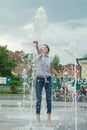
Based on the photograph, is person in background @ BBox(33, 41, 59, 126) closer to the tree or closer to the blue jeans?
the blue jeans

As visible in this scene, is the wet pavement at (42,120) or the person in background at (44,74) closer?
the wet pavement at (42,120)

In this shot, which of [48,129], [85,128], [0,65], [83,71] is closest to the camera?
[48,129]

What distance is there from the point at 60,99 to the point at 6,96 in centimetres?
461

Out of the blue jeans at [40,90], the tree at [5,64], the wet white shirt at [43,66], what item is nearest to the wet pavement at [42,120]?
the blue jeans at [40,90]

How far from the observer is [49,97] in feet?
31.9

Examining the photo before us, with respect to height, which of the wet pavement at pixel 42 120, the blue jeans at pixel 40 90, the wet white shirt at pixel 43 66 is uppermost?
the wet white shirt at pixel 43 66

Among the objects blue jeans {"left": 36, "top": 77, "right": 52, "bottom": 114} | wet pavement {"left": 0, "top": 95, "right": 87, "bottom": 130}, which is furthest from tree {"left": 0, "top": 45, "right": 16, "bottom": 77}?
blue jeans {"left": 36, "top": 77, "right": 52, "bottom": 114}

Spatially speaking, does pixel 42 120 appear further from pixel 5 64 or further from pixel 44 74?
pixel 5 64

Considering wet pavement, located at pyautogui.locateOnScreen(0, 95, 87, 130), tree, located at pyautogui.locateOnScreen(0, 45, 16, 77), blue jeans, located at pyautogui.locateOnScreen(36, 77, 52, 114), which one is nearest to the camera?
wet pavement, located at pyautogui.locateOnScreen(0, 95, 87, 130)

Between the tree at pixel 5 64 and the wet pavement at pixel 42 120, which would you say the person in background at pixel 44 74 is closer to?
the wet pavement at pixel 42 120

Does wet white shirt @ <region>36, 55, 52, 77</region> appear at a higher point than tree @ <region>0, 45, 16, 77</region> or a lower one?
lower

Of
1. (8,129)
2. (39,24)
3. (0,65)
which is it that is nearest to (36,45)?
(8,129)

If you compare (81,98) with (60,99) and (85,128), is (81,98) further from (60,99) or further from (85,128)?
(85,128)

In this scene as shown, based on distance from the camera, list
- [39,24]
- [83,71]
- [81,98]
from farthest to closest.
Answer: [83,71]
[81,98]
[39,24]
